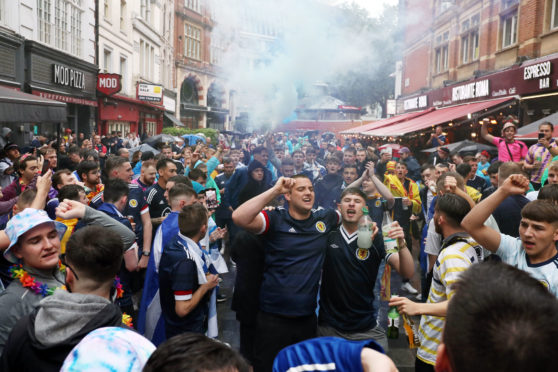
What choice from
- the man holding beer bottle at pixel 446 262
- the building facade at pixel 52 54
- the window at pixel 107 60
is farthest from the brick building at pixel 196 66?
the man holding beer bottle at pixel 446 262

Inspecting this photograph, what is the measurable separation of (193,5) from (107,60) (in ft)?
60.1

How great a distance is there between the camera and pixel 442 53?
75.3ft

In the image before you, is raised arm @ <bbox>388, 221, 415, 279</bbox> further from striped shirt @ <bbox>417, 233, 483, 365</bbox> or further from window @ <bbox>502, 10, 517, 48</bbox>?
window @ <bbox>502, 10, 517, 48</bbox>

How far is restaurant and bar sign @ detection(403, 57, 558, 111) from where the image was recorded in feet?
39.5

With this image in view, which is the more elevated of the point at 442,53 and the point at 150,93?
the point at 442,53

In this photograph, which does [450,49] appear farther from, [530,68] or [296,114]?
[296,114]

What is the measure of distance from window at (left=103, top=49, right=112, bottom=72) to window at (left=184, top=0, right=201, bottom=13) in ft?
55.4

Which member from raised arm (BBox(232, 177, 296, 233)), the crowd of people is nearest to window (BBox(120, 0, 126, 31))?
the crowd of people

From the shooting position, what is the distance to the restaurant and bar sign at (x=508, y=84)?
12039 mm

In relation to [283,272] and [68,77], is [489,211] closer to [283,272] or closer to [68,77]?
[283,272]

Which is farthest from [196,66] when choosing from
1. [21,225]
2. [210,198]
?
[21,225]

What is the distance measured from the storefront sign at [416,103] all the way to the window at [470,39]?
131 inches

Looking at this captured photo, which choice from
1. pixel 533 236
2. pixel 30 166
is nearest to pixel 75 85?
pixel 30 166

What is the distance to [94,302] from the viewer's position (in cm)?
193
